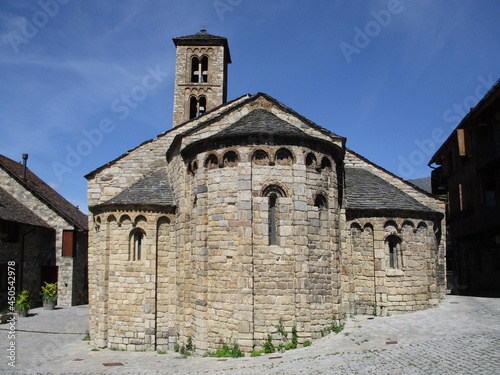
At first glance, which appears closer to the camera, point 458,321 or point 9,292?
point 458,321

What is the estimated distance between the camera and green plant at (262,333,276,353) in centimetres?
1060

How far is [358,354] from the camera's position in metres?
9.70

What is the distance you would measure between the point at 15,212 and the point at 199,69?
12545 millimetres

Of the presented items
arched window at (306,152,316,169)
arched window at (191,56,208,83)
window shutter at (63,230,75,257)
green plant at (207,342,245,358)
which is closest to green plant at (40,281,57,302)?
window shutter at (63,230,75,257)

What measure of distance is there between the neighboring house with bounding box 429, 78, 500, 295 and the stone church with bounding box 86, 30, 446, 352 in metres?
3.61

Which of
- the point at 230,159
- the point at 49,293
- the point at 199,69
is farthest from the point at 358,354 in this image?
the point at 49,293

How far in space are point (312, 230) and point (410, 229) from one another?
17.5 ft

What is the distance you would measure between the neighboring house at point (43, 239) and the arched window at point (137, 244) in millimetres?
11445

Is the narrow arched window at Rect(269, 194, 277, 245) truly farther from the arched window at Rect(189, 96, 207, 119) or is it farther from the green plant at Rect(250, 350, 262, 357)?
the arched window at Rect(189, 96, 207, 119)

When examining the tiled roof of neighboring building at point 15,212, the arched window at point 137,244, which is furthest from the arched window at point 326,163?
the tiled roof of neighboring building at point 15,212

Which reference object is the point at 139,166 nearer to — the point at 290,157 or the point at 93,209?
the point at 93,209

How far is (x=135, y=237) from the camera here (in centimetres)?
1350

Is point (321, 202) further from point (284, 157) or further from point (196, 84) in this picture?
point (196, 84)

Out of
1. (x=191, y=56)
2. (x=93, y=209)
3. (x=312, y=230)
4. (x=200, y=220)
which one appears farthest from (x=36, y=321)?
(x=191, y=56)
